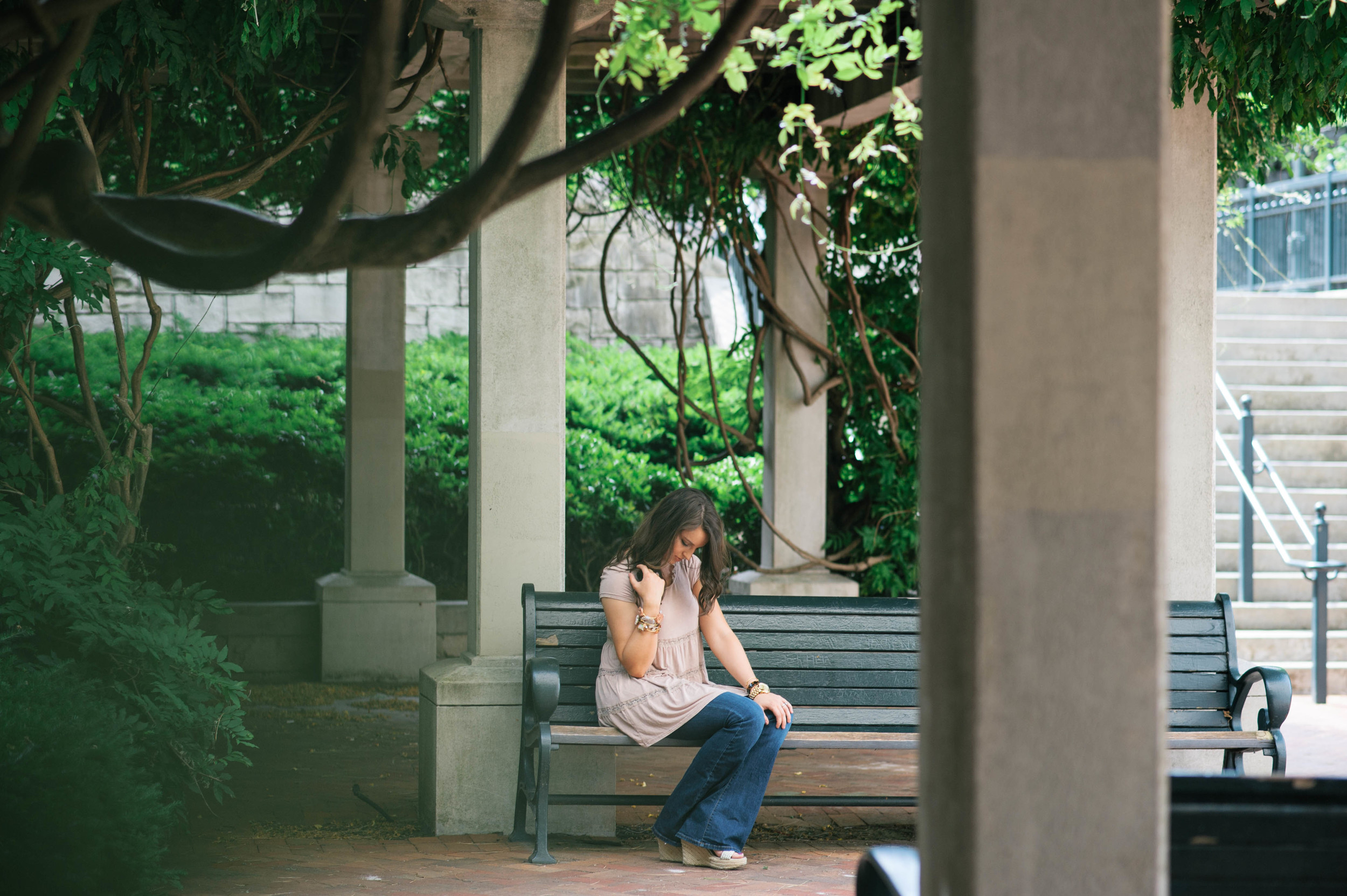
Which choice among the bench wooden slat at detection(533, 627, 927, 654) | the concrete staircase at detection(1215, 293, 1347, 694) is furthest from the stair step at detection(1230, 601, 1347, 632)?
the bench wooden slat at detection(533, 627, 927, 654)

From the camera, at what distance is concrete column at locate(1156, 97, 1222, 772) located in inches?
217

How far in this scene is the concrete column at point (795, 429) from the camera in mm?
8219

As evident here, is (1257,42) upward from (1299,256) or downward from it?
downward

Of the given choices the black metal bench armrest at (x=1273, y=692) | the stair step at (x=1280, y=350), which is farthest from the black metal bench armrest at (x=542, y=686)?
the stair step at (x=1280, y=350)

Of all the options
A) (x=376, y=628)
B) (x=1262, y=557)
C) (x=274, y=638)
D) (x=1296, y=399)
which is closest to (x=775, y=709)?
(x=376, y=628)

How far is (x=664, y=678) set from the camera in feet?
16.4

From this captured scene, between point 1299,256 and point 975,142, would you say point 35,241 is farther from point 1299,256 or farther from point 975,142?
point 1299,256

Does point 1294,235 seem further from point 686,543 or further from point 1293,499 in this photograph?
point 686,543

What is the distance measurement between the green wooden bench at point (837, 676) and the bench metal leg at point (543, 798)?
9 cm

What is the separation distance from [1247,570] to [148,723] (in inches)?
305

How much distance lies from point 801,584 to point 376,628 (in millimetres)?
3096

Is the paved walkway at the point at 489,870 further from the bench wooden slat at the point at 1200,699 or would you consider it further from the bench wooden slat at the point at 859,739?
the bench wooden slat at the point at 1200,699

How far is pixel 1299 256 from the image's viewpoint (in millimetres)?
18812

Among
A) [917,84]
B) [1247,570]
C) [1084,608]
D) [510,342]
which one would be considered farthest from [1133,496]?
[1247,570]
